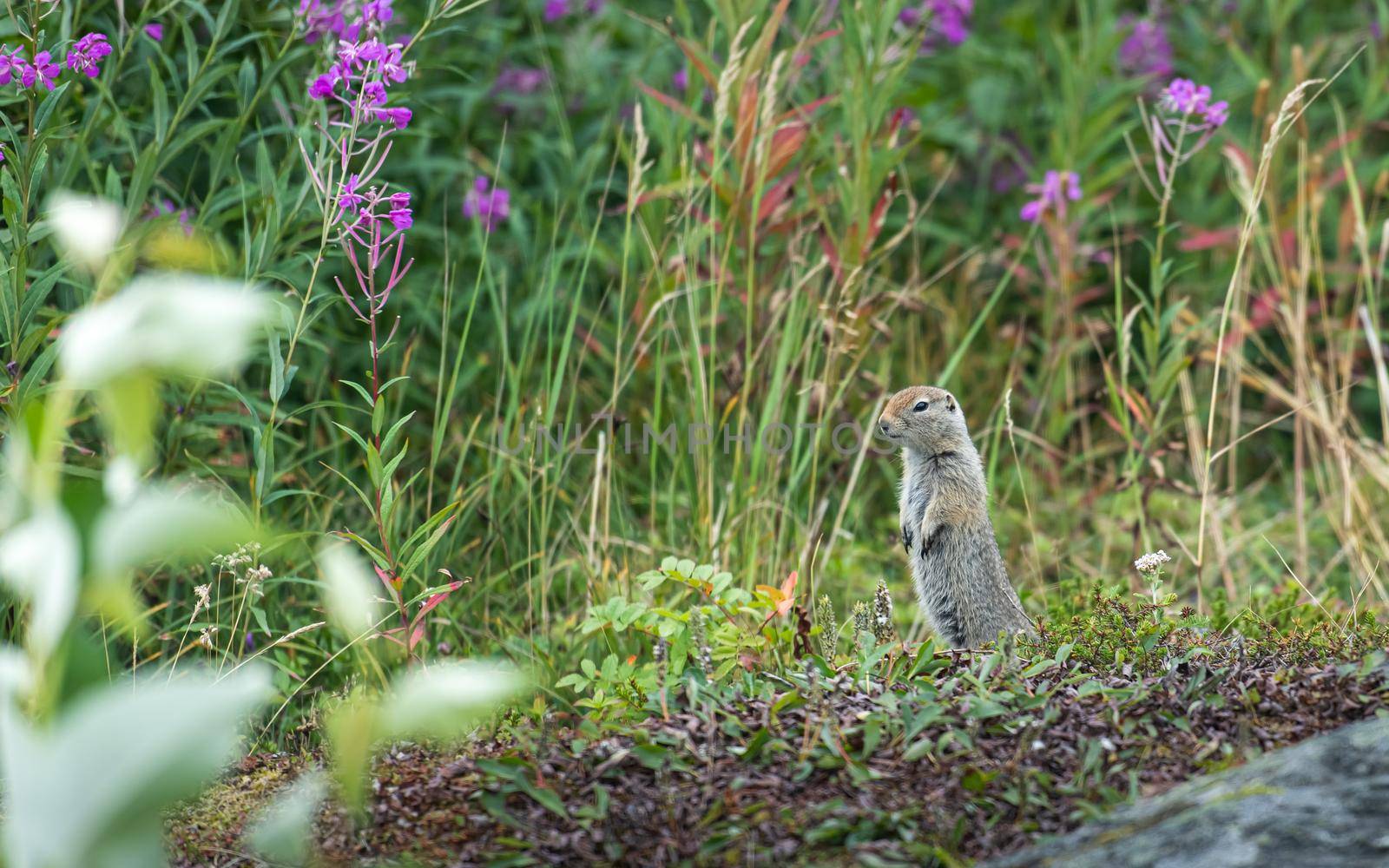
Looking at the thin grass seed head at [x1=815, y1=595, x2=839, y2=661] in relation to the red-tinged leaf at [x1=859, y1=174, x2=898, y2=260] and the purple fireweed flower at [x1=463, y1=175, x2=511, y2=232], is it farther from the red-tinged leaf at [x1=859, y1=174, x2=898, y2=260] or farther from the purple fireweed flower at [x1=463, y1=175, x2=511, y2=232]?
the purple fireweed flower at [x1=463, y1=175, x2=511, y2=232]

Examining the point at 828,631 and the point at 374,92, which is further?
the point at 374,92

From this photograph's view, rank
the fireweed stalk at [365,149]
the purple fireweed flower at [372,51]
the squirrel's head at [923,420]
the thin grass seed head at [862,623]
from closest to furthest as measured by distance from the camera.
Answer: the fireweed stalk at [365,149], the thin grass seed head at [862,623], the purple fireweed flower at [372,51], the squirrel's head at [923,420]

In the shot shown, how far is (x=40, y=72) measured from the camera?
3414mm

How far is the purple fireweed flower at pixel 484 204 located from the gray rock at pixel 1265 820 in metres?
3.33

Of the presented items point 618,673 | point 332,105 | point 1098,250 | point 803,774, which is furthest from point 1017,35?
point 803,774

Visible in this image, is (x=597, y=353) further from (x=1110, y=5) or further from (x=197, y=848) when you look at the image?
(x=197, y=848)

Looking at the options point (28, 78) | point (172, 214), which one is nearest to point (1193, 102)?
point (172, 214)

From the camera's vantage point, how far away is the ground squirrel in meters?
4.05

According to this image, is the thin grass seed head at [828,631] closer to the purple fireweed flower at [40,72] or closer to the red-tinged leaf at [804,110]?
the red-tinged leaf at [804,110]

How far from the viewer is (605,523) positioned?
14.5 feet

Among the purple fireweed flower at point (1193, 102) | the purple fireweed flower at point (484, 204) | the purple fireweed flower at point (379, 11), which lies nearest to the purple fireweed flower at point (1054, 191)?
the purple fireweed flower at point (1193, 102)

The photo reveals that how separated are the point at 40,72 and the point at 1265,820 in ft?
10.2

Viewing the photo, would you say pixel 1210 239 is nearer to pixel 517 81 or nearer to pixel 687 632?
pixel 517 81

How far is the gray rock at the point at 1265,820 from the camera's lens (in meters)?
2.09
